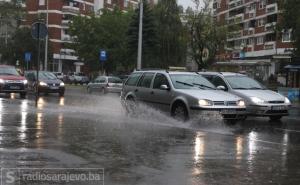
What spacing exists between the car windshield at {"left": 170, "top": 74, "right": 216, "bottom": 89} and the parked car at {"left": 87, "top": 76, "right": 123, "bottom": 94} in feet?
78.0

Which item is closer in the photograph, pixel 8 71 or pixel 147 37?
pixel 8 71

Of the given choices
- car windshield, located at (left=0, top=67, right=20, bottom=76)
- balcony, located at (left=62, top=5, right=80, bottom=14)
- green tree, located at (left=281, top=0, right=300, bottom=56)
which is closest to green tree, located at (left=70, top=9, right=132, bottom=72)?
green tree, located at (left=281, top=0, right=300, bottom=56)

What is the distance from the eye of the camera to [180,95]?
17.0 metres

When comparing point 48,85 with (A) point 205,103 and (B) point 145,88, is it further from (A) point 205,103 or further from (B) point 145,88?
(A) point 205,103

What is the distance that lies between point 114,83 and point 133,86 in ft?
76.9

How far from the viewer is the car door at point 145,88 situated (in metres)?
18.6

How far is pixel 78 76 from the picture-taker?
266 feet

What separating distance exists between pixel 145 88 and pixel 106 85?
24.1m

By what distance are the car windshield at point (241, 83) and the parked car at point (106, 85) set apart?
21892 millimetres

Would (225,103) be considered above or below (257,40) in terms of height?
below

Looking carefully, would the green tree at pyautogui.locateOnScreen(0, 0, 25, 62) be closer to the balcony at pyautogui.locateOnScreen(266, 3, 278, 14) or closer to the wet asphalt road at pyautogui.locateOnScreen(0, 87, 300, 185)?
the balcony at pyautogui.locateOnScreen(266, 3, 278, 14)

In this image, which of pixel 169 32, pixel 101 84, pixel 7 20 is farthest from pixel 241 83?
pixel 7 20

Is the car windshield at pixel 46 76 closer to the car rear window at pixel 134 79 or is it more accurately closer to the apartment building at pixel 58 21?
the car rear window at pixel 134 79

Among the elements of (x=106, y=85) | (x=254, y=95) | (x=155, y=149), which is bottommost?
(x=155, y=149)
